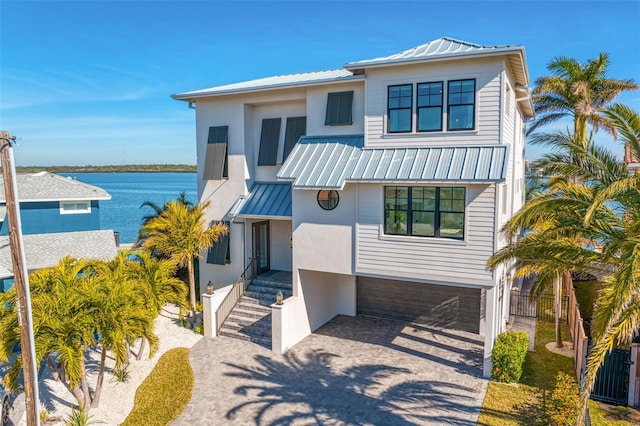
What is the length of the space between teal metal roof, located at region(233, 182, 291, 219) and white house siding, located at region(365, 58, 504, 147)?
4464 mm

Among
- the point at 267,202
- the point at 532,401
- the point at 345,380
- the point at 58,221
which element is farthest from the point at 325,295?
the point at 58,221

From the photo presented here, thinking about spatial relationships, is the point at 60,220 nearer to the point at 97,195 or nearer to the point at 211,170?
the point at 97,195

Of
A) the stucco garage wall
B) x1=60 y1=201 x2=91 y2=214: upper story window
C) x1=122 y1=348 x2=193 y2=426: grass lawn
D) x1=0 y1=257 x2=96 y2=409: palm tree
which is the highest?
x1=60 y1=201 x2=91 y2=214: upper story window

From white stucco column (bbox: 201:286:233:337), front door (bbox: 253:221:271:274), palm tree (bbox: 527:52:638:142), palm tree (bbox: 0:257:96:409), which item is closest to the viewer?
palm tree (bbox: 0:257:96:409)

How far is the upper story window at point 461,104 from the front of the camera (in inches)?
503

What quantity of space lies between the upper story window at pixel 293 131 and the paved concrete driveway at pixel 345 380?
737cm

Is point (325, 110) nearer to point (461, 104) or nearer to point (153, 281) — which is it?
point (461, 104)

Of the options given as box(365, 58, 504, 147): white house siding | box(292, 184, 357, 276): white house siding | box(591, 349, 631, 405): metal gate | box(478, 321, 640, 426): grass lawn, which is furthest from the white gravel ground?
box(591, 349, 631, 405): metal gate

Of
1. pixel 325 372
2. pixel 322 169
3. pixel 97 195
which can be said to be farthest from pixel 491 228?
pixel 97 195

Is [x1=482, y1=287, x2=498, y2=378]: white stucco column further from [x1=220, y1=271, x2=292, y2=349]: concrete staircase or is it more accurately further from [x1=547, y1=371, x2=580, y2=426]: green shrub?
[x1=220, y1=271, x2=292, y2=349]: concrete staircase

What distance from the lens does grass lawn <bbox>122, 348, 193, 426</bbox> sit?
1105cm

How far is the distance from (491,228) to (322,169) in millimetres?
5460

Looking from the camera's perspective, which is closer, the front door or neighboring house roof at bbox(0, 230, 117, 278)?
neighboring house roof at bbox(0, 230, 117, 278)

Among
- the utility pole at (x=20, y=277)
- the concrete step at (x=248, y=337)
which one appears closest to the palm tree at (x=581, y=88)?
the concrete step at (x=248, y=337)
